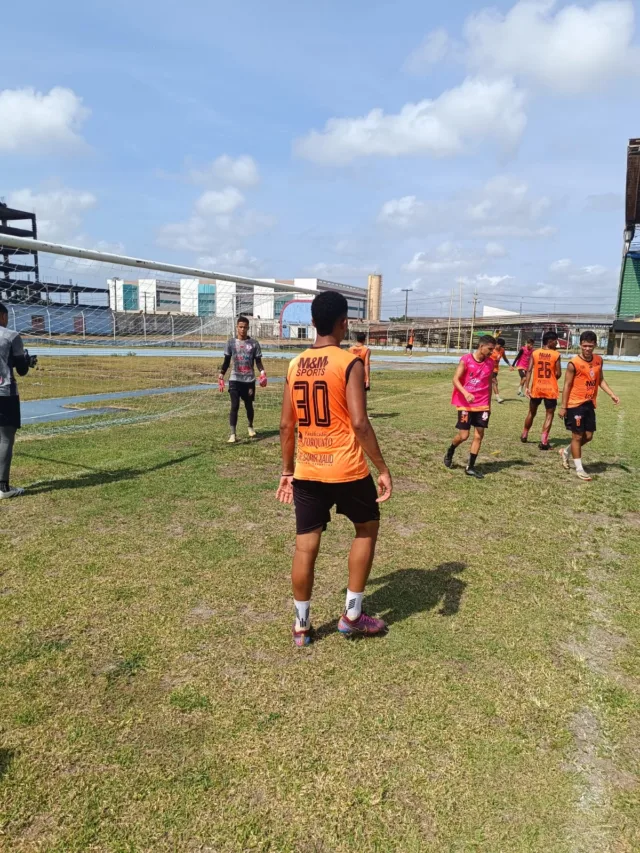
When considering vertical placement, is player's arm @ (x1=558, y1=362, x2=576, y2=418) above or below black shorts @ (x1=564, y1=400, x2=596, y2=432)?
above

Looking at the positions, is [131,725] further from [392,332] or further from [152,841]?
[392,332]

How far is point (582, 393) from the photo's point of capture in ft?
24.4

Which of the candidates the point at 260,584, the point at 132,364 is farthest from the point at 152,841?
the point at 132,364

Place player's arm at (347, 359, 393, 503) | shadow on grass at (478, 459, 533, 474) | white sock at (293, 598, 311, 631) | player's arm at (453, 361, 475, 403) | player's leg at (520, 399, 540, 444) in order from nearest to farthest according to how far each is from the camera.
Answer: player's arm at (347, 359, 393, 503) → white sock at (293, 598, 311, 631) → player's arm at (453, 361, 475, 403) → shadow on grass at (478, 459, 533, 474) → player's leg at (520, 399, 540, 444)

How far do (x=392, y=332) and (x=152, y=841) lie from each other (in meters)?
82.8

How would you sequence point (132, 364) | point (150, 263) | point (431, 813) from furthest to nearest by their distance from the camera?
point (132, 364) → point (150, 263) → point (431, 813)

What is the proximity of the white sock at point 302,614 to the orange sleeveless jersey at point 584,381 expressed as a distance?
5.64 m

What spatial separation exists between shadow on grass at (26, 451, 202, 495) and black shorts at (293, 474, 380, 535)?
14.0 ft

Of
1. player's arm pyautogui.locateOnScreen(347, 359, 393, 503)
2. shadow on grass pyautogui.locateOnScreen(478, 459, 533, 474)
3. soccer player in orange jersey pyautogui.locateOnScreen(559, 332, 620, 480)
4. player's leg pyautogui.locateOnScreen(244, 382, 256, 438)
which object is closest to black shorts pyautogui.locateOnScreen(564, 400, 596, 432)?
soccer player in orange jersey pyautogui.locateOnScreen(559, 332, 620, 480)

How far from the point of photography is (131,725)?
2.66 meters

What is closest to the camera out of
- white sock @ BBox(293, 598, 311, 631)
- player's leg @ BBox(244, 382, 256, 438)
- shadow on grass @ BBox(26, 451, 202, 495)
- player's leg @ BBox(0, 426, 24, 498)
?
white sock @ BBox(293, 598, 311, 631)

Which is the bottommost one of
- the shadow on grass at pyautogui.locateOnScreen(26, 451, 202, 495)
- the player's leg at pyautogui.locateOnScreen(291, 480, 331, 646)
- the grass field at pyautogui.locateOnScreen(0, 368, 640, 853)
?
the grass field at pyautogui.locateOnScreen(0, 368, 640, 853)

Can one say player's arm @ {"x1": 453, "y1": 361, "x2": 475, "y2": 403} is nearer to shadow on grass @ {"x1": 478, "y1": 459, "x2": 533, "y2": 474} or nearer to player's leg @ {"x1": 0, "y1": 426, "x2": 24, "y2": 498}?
shadow on grass @ {"x1": 478, "y1": 459, "x2": 533, "y2": 474}

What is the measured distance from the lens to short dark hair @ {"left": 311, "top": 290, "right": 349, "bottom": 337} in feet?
10.2
